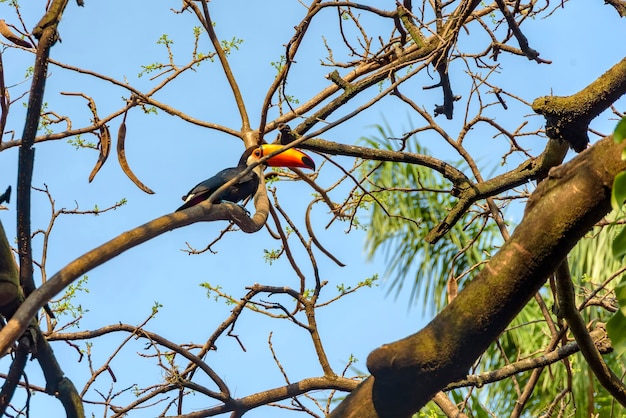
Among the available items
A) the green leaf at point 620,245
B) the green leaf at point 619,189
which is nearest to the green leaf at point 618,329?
the green leaf at point 620,245

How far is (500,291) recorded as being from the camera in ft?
7.83

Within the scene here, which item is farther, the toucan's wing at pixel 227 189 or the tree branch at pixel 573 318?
the toucan's wing at pixel 227 189

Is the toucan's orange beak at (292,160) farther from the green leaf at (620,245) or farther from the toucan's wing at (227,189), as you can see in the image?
the green leaf at (620,245)

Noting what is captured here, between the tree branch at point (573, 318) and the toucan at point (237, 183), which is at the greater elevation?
the toucan at point (237, 183)

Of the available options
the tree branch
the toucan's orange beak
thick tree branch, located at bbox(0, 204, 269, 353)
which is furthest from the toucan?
the tree branch

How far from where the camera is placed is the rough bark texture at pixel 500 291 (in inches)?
92.5

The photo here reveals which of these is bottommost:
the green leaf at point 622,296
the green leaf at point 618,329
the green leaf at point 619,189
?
the green leaf at point 618,329

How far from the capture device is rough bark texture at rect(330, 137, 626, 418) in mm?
2350

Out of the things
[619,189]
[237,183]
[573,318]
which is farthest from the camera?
[237,183]

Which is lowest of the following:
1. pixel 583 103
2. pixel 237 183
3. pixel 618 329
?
pixel 618 329

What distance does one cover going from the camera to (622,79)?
111 inches

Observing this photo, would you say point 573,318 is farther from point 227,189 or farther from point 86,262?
point 227,189

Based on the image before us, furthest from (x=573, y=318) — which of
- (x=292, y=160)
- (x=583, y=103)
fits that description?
(x=292, y=160)

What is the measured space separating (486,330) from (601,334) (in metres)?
1.15
